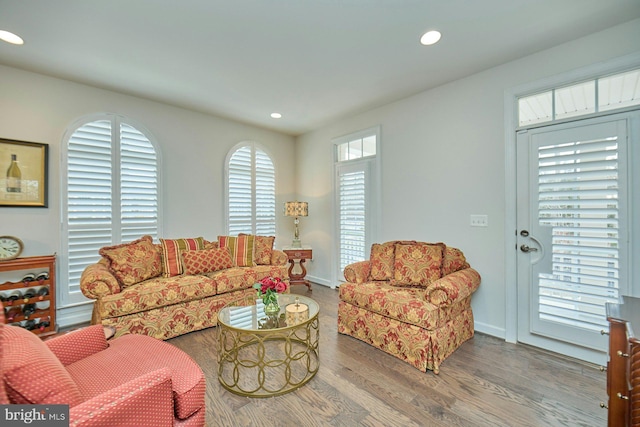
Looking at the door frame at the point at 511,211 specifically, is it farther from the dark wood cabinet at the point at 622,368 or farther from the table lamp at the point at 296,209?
the table lamp at the point at 296,209

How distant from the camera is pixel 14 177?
2.65 m

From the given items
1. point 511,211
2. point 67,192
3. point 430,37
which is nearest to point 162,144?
point 67,192

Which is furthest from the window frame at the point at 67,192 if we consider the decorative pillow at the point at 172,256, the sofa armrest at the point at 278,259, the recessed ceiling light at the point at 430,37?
the recessed ceiling light at the point at 430,37

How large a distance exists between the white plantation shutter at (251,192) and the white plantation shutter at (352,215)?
4.22ft

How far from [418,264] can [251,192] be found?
2910 millimetres

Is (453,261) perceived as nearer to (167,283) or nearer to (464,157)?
(464,157)

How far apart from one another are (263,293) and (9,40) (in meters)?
3.02

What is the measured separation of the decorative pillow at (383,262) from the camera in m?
2.86

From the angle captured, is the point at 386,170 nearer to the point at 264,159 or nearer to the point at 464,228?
the point at 464,228

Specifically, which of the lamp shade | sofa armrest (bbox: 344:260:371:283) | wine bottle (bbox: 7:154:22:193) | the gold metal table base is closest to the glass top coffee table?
the gold metal table base

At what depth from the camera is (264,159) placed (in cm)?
461

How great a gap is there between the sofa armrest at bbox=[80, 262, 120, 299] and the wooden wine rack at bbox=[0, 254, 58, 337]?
0.50 meters

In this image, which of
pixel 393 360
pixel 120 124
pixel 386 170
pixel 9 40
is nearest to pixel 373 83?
pixel 386 170

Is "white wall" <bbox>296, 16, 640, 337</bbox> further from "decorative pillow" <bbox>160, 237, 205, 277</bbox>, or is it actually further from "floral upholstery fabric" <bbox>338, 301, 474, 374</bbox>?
"decorative pillow" <bbox>160, 237, 205, 277</bbox>
